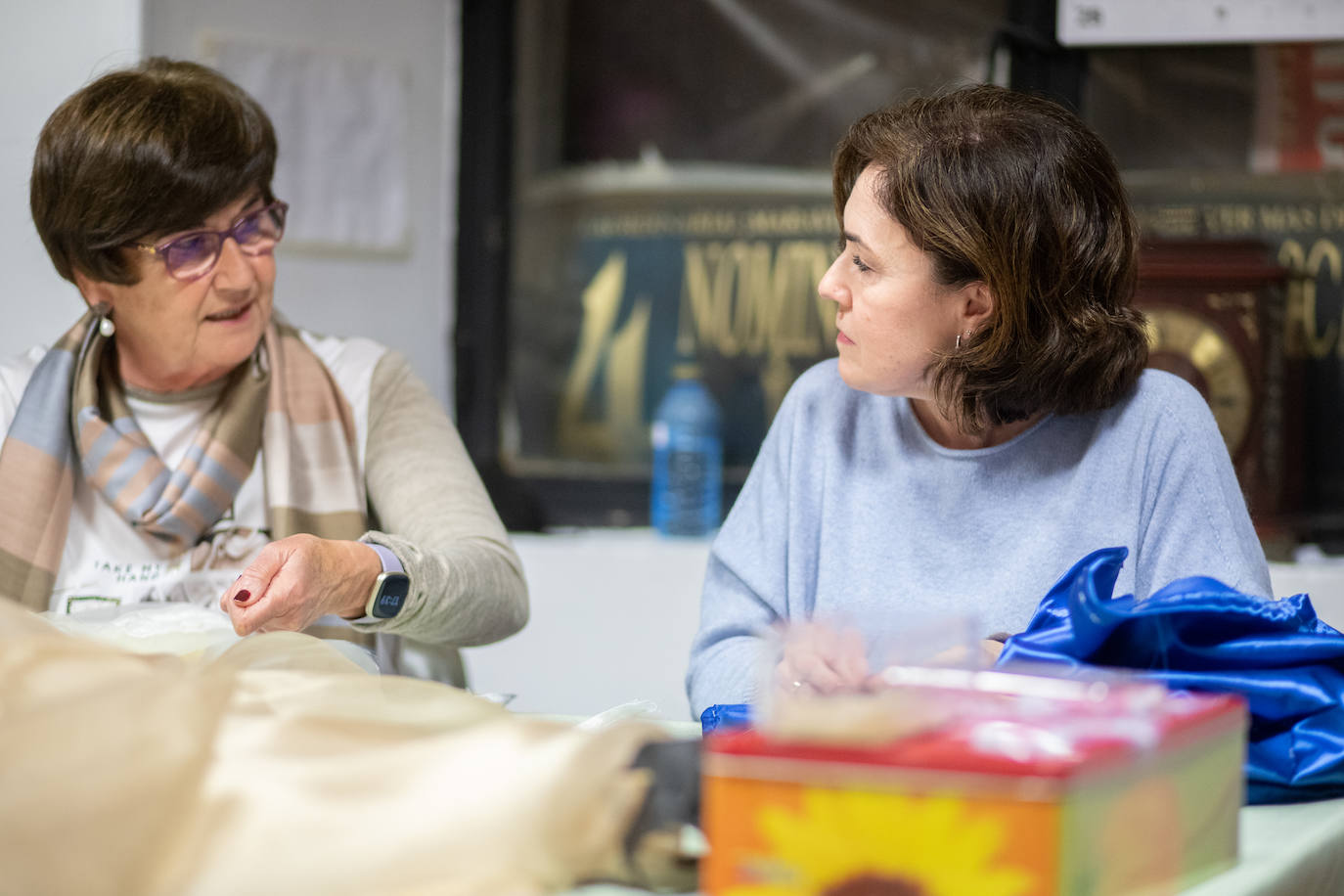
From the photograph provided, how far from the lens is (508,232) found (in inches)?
109

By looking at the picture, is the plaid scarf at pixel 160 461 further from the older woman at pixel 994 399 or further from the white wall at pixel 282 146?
the older woman at pixel 994 399

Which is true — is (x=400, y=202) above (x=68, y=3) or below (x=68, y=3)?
below

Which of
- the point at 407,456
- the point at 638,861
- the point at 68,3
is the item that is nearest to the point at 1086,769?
the point at 638,861

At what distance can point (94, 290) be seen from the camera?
64.0 inches

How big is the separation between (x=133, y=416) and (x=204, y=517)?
18 cm

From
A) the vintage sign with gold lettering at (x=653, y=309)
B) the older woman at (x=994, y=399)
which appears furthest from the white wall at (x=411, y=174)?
the older woman at (x=994, y=399)

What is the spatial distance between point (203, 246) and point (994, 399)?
2.97 ft

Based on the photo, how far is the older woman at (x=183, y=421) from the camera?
5.03 feet

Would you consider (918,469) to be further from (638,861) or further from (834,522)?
(638,861)

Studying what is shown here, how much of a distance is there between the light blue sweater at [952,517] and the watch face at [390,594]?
0.32 metres

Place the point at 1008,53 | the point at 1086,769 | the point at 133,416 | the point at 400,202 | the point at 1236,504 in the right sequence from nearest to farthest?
the point at 1086,769
the point at 1236,504
the point at 133,416
the point at 1008,53
the point at 400,202

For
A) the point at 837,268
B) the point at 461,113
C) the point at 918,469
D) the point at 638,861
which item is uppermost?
the point at 461,113

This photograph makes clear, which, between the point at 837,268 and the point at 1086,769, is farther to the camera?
the point at 837,268

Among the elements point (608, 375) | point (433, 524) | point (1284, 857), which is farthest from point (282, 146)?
point (1284, 857)
